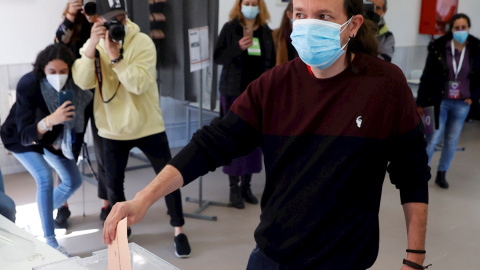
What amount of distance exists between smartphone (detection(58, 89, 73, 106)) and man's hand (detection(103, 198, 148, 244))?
2425 mm

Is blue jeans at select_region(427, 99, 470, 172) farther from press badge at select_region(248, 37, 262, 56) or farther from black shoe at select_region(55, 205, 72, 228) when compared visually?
black shoe at select_region(55, 205, 72, 228)

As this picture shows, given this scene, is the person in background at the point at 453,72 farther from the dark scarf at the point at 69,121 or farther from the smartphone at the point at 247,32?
the dark scarf at the point at 69,121

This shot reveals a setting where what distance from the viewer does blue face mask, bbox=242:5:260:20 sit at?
454 centimetres

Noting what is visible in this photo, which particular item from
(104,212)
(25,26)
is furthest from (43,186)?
(25,26)

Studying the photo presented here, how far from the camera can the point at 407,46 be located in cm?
863

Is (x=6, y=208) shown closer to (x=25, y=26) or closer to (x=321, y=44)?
(x=321, y=44)

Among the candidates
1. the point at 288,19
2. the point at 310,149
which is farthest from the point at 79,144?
the point at 310,149

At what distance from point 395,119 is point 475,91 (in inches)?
169

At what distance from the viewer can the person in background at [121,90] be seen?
340cm

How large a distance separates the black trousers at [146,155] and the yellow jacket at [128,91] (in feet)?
0.22

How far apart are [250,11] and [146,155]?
5.17ft

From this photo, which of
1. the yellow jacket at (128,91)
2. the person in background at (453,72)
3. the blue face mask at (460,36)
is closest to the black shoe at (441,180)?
the person in background at (453,72)

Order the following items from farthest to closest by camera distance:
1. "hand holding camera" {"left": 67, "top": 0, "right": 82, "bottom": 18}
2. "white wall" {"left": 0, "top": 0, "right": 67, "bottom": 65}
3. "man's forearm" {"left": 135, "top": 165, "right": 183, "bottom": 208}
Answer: "white wall" {"left": 0, "top": 0, "right": 67, "bottom": 65} < "hand holding camera" {"left": 67, "top": 0, "right": 82, "bottom": 18} < "man's forearm" {"left": 135, "top": 165, "right": 183, "bottom": 208}

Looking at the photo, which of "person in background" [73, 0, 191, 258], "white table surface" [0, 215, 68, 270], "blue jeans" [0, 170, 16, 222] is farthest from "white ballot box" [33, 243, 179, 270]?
"person in background" [73, 0, 191, 258]
